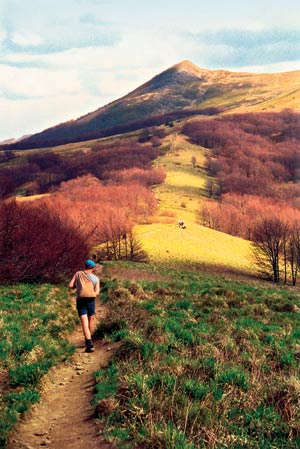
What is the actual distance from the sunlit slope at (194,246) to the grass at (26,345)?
4909 centimetres

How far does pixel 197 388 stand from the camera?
6711 millimetres

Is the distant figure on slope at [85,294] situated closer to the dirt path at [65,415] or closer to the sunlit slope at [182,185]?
the dirt path at [65,415]

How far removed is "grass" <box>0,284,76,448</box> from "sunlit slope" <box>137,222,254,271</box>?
A: 161 ft

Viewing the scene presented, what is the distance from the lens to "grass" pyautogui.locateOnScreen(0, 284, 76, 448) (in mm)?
7037

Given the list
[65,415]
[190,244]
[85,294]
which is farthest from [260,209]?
[65,415]

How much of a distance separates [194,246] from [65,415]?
6547 cm

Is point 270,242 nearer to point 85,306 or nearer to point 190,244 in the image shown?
point 190,244

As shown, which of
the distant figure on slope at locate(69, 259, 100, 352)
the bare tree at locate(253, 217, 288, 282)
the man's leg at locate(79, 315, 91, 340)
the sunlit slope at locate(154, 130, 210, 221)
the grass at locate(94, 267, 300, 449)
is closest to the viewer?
the grass at locate(94, 267, 300, 449)

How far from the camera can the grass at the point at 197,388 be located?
545 cm

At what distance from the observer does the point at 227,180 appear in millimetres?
166625

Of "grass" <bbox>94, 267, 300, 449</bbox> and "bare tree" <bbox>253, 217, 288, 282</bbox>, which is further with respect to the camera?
"bare tree" <bbox>253, 217, 288, 282</bbox>

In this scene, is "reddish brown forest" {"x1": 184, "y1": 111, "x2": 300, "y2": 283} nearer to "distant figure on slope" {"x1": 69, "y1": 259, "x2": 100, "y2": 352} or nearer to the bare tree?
the bare tree

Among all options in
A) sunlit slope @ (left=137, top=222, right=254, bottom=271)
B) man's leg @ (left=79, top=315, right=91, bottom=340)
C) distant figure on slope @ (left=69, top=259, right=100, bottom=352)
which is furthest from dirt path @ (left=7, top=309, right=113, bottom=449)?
sunlit slope @ (left=137, top=222, right=254, bottom=271)

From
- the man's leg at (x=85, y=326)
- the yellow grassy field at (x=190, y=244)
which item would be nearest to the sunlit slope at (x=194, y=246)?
the yellow grassy field at (x=190, y=244)
